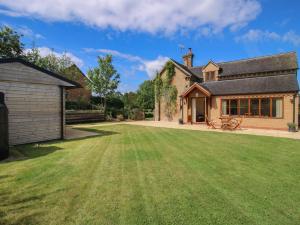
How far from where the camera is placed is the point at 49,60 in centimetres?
2898

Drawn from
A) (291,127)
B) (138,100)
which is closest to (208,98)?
(291,127)

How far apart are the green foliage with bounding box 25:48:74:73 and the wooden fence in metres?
10.9

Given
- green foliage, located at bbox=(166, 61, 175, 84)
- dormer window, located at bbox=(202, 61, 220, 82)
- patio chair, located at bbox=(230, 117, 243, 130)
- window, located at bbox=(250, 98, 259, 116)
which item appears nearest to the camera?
patio chair, located at bbox=(230, 117, 243, 130)

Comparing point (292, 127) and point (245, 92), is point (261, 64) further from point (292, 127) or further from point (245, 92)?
point (292, 127)

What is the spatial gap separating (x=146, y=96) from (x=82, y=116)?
22279 millimetres

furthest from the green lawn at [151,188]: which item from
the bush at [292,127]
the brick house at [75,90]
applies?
the brick house at [75,90]

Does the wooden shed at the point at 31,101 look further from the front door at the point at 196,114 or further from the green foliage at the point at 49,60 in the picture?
the green foliage at the point at 49,60

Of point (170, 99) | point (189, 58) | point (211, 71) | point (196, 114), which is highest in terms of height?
point (189, 58)

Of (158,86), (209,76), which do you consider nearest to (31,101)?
(158,86)

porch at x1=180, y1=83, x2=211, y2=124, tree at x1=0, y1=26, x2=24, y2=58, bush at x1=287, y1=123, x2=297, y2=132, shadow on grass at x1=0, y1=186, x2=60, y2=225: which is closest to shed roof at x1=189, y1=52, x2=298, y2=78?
porch at x1=180, y1=83, x2=211, y2=124

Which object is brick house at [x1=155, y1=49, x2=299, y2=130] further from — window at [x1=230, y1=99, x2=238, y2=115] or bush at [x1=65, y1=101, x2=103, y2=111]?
bush at [x1=65, y1=101, x2=103, y2=111]

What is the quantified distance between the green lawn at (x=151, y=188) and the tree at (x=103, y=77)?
2042 cm

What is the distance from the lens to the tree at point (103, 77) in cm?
2697

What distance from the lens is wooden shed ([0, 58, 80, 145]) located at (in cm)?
920
